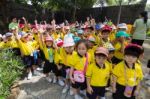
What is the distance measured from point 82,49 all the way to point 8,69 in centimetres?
238

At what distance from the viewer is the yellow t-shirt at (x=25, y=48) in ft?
21.4

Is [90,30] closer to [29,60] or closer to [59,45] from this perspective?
[59,45]

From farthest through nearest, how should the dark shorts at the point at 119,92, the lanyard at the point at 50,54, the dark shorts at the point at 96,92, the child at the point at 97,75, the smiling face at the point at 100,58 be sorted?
the lanyard at the point at 50,54, the dark shorts at the point at 96,92, the child at the point at 97,75, the smiling face at the point at 100,58, the dark shorts at the point at 119,92

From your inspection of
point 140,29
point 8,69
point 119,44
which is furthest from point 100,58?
point 140,29

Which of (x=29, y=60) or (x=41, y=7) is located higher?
(x=41, y=7)

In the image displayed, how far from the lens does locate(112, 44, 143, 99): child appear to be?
3.67 meters

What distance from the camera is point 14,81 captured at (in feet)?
18.8

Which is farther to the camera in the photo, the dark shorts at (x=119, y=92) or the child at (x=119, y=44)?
the child at (x=119, y=44)

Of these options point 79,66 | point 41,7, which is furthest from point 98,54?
point 41,7

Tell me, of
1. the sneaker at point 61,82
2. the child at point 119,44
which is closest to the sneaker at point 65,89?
the sneaker at point 61,82

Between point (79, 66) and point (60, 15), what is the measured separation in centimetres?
1782

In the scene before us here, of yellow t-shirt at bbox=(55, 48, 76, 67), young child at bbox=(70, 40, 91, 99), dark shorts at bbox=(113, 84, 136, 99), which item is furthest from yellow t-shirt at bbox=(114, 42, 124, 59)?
dark shorts at bbox=(113, 84, 136, 99)

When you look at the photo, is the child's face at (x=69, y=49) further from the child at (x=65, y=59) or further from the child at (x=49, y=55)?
the child at (x=49, y=55)

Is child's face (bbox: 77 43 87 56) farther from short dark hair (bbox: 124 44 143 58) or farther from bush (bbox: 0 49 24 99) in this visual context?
bush (bbox: 0 49 24 99)
